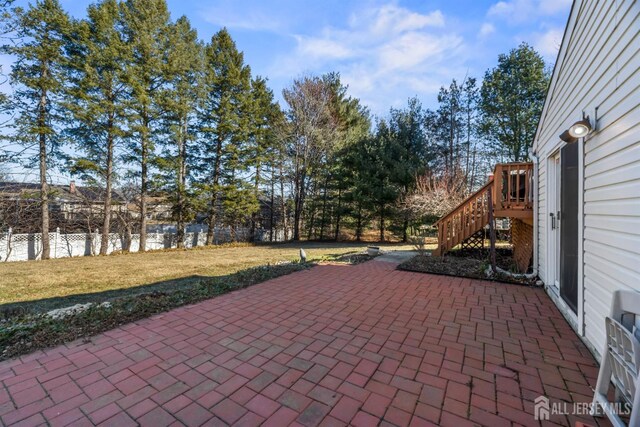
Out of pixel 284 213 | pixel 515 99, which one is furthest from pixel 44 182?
pixel 515 99

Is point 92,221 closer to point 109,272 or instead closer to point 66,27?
point 109,272

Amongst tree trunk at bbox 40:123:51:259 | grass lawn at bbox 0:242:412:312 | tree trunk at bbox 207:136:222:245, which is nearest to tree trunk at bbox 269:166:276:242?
tree trunk at bbox 207:136:222:245

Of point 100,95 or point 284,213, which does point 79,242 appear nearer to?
point 100,95

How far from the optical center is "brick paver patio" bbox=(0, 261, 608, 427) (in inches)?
64.7

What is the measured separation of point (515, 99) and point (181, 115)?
16.4 m

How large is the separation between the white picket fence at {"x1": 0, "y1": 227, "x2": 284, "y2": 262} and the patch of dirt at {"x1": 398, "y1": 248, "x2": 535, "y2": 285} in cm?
1148

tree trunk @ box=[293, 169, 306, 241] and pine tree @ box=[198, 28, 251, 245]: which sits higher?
pine tree @ box=[198, 28, 251, 245]

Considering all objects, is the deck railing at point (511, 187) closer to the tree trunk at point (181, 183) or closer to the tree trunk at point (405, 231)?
the tree trunk at point (405, 231)

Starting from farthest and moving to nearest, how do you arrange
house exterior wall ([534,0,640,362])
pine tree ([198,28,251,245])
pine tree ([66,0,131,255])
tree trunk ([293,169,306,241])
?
tree trunk ([293,169,306,241]) < pine tree ([198,28,251,245]) < pine tree ([66,0,131,255]) < house exterior wall ([534,0,640,362])

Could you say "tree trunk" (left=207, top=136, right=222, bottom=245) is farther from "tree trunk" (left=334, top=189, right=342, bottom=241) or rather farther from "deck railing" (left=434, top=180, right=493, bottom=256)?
"deck railing" (left=434, top=180, right=493, bottom=256)

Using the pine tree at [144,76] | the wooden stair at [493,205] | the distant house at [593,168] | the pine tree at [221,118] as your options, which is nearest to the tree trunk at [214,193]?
the pine tree at [221,118]

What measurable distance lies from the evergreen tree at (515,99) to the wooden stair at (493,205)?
10101mm

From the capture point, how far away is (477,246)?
24.4 feet

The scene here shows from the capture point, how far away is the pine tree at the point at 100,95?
980 cm
